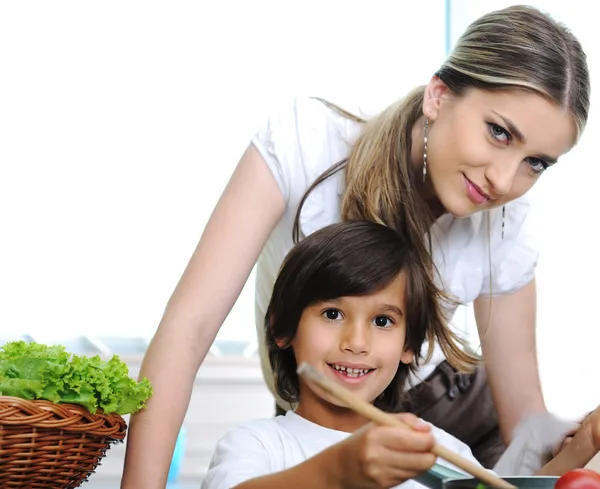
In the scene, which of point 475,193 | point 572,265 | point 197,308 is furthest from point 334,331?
point 572,265

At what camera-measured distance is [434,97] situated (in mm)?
1643

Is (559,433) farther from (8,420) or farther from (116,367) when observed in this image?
(8,420)

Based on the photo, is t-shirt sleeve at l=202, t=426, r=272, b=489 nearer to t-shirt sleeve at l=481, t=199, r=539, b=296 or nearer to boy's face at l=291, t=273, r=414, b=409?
boy's face at l=291, t=273, r=414, b=409

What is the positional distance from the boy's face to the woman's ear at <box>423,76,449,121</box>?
33 centimetres

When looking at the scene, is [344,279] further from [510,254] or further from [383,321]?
[510,254]

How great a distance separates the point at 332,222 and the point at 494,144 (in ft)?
1.20

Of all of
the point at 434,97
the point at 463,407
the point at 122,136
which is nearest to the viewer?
the point at 434,97

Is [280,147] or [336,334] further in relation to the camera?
[280,147]

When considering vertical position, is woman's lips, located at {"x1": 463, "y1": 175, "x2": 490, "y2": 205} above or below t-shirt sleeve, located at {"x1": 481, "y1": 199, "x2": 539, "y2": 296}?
above

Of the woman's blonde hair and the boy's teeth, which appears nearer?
the boy's teeth

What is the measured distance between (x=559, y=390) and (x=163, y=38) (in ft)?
6.43

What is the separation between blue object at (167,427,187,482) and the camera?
11.9 ft

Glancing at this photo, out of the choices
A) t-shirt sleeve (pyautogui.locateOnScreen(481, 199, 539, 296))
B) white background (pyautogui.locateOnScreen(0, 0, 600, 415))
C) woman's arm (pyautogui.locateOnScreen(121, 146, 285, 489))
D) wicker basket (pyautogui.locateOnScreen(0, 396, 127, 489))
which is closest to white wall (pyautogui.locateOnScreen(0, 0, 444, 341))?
white background (pyautogui.locateOnScreen(0, 0, 600, 415))

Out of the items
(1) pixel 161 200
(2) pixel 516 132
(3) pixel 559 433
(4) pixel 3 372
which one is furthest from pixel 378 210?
(1) pixel 161 200
